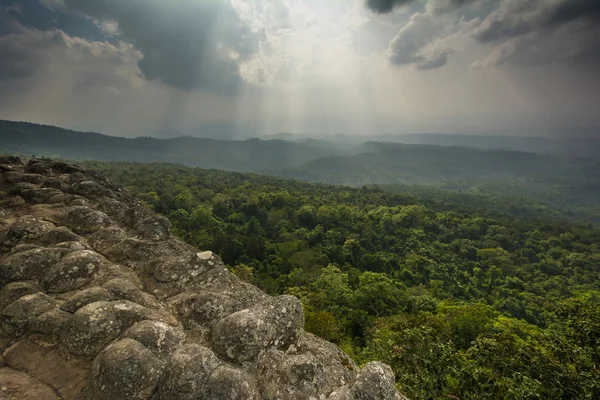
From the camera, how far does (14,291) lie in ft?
16.0

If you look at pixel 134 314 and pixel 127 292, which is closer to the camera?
pixel 134 314

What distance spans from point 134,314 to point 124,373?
118cm

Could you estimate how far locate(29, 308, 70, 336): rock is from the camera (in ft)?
14.4

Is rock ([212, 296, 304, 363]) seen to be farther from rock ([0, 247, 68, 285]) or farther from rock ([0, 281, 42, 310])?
rock ([0, 247, 68, 285])

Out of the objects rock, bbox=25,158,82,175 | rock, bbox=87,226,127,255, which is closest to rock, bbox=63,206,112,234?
rock, bbox=87,226,127,255

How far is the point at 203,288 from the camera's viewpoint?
5965 mm

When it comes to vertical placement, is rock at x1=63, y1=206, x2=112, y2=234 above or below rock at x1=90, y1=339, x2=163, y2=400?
above

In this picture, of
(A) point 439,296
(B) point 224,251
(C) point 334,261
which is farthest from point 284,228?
(A) point 439,296

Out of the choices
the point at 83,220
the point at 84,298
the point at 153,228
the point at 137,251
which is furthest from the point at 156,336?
the point at 83,220

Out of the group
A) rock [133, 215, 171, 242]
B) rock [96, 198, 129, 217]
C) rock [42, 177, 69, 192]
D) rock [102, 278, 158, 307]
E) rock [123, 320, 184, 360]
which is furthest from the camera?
rock [42, 177, 69, 192]

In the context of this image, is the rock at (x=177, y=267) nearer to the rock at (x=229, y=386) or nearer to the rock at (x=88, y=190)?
the rock at (x=229, y=386)

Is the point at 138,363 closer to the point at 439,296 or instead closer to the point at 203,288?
the point at 203,288

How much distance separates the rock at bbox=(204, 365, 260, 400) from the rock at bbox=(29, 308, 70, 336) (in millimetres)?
2830

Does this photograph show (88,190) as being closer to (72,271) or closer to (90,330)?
(72,271)
